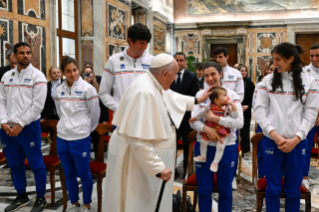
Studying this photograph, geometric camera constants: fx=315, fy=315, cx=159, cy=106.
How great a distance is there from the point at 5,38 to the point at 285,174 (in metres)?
5.74

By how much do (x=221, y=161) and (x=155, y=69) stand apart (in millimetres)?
1122

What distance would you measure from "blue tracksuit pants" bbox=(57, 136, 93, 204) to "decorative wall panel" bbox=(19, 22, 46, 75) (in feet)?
13.1

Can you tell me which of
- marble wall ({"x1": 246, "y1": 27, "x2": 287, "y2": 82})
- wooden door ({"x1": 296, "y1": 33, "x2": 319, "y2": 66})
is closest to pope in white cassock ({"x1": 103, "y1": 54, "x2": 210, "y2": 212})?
marble wall ({"x1": 246, "y1": 27, "x2": 287, "y2": 82})

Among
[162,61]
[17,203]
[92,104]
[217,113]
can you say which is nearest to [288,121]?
[217,113]

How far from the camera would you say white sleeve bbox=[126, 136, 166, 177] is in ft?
6.87

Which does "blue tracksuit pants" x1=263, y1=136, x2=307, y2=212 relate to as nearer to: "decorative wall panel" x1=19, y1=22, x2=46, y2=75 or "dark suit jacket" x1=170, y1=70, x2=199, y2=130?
"dark suit jacket" x1=170, y1=70, x2=199, y2=130

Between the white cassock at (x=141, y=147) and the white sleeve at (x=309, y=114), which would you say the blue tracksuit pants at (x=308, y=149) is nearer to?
the white sleeve at (x=309, y=114)

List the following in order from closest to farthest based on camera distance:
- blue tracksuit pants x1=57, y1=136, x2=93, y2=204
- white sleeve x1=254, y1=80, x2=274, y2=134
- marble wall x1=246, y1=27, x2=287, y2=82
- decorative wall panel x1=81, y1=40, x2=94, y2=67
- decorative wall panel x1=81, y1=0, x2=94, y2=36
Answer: white sleeve x1=254, y1=80, x2=274, y2=134 < blue tracksuit pants x1=57, y1=136, x2=93, y2=204 < decorative wall panel x1=81, y1=0, x2=94, y2=36 < decorative wall panel x1=81, y1=40, x2=94, y2=67 < marble wall x1=246, y1=27, x2=287, y2=82

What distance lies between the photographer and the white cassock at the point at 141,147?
211 centimetres

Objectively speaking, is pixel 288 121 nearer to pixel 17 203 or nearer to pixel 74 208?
pixel 74 208

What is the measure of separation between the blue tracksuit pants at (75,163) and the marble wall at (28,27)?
363cm

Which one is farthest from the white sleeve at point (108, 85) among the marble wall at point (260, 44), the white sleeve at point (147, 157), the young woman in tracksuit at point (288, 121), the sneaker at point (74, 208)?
the marble wall at point (260, 44)

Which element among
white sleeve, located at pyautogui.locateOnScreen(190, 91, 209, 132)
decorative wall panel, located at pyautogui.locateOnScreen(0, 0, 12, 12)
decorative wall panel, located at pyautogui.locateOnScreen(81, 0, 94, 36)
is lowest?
white sleeve, located at pyautogui.locateOnScreen(190, 91, 209, 132)

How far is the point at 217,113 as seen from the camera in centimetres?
284
